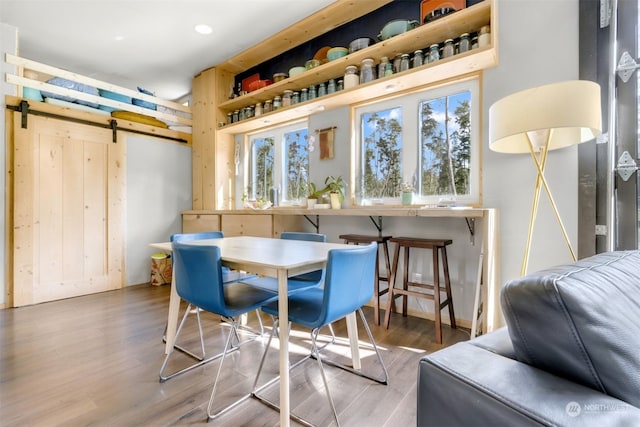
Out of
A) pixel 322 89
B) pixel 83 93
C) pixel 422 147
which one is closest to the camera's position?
pixel 422 147

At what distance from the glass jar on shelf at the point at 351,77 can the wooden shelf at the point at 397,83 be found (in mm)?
77

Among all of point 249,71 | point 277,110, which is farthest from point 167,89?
point 277,110

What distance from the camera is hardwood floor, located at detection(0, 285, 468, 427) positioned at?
1.50m

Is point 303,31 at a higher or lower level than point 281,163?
higher

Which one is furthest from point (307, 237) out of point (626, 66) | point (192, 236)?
point (626, 66)

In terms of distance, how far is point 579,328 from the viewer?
1.97 ft

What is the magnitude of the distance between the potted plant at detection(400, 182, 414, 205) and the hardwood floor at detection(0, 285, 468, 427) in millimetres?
1086

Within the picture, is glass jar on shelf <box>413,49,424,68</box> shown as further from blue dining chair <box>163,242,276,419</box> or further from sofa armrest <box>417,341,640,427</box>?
sofa armrest <box>417,341,640,427</box>

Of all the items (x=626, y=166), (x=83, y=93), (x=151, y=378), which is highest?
(x=83, y=93)

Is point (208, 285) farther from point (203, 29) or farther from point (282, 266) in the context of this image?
point (203, 29)

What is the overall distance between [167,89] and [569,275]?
593 cm

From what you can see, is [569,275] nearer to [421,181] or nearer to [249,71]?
[421,181]

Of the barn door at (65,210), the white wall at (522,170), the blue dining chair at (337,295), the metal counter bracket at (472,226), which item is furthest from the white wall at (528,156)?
the barn door at (65,210)

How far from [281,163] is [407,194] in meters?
1.96
